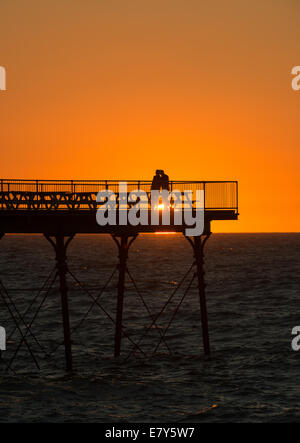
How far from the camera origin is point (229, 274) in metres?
119

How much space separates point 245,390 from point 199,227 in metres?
7.84

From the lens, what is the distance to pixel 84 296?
267 feet

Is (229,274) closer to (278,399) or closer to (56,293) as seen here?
(56,293)

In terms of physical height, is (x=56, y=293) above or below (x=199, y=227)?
below

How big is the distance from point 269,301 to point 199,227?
133ft

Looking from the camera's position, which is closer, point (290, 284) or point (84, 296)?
point (84, 296)

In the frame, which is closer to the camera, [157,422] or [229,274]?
[157,422]
